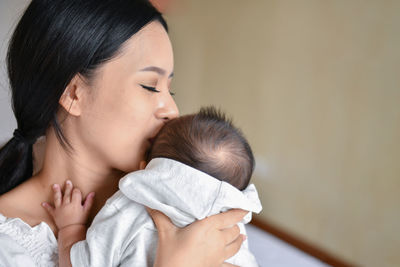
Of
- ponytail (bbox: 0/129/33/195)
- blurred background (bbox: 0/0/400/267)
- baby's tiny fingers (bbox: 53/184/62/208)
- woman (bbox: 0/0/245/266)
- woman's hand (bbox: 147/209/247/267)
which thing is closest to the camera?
woman's hand (bbox: 147/209/247/267)

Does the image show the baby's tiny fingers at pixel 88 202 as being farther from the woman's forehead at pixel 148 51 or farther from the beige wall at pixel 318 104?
the beige wall at pixel 318 104

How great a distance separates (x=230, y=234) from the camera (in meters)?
0.78

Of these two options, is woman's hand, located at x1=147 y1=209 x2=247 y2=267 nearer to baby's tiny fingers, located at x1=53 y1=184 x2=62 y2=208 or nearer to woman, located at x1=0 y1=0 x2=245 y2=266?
woman, located at x1=0 y1=0 x2=245 y2=266

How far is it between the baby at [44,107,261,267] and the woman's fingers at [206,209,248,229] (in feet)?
0.06

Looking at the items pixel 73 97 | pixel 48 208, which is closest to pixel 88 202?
pixel 48 208

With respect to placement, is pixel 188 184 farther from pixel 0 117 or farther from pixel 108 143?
pixel 0 117

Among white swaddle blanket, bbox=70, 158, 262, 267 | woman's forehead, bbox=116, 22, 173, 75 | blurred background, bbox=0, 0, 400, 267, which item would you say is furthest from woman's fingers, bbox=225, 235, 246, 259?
blurred background, bbox=0, 0, 400, 267

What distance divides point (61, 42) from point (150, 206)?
1.44ft

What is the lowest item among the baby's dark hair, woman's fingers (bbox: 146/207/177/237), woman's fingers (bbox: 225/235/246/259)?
woman's fingers (bbox: 225/235/246/259)

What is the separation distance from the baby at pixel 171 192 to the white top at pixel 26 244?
0.06 m

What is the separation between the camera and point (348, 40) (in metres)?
1.77

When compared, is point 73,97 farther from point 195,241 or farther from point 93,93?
point 195,241

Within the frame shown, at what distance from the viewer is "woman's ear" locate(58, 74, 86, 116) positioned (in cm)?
81

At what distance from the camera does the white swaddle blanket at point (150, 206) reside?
26.9 inches
